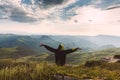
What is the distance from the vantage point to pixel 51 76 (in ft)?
45.1

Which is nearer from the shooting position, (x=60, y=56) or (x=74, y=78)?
(x=74, y=78)

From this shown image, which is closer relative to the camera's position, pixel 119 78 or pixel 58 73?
pixel 119 78

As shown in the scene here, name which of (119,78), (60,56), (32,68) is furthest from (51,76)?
(60,56)

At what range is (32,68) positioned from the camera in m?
14.6

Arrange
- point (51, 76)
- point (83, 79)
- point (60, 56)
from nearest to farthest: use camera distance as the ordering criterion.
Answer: point (83, 79) < point (51, 76) < point (60, 56)

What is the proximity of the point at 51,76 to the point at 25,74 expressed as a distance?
1585mm

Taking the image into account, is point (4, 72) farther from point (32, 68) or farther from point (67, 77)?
point (67, 77)

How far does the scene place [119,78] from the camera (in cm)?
1299

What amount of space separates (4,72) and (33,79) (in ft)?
5.85

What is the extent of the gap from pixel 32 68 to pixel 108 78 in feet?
15.7

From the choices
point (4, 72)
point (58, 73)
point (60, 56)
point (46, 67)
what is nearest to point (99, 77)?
point (58, 73)

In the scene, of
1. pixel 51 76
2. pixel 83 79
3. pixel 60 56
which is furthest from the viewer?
pixel 60 56

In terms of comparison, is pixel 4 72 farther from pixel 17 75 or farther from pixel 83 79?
pixel 83 79

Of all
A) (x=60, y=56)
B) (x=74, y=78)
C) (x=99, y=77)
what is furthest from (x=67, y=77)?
(x=60, y=56)
